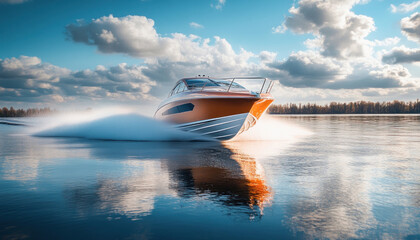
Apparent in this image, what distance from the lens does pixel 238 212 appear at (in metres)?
3.98

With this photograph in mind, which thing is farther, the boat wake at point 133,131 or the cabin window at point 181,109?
the boat wake at point 133,131

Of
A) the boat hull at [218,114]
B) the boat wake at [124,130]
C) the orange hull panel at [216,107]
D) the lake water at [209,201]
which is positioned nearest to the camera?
the lake water at [209,201]

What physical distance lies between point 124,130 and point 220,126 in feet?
21.4

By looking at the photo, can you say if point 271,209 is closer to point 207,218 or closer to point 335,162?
point 207,218

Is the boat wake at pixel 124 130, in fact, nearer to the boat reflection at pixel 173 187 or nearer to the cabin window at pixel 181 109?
the cabin window at pixel 181 109

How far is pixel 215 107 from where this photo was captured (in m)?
13.9

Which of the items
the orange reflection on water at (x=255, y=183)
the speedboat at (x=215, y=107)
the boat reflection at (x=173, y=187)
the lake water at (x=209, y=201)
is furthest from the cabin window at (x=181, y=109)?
the lake water at (x=209, y=201)

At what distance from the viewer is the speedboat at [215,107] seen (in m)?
13.5

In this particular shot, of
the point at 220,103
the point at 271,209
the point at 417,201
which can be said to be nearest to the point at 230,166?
the point at 271,209

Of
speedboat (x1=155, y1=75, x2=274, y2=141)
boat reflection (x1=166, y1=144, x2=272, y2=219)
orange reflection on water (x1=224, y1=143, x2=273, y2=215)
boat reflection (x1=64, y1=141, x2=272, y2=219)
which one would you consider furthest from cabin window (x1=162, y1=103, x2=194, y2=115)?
boat reflection (x1=64, y1=141, x2=272, y2=219)

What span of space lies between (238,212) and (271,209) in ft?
1.59

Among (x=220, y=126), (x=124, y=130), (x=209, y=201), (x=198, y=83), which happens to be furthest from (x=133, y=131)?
(x=209, y=201)

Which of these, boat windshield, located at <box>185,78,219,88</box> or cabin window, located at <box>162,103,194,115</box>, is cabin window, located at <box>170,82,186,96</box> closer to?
boat windshield, located at <box>185,78,219,88</box>

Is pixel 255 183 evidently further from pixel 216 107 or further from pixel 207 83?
pixel 207 83
